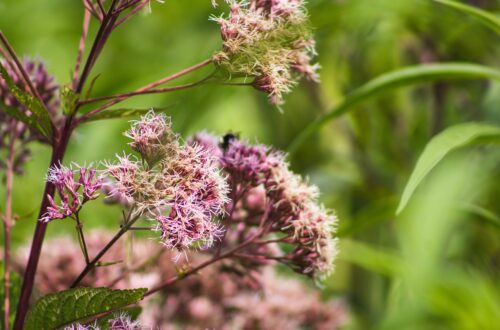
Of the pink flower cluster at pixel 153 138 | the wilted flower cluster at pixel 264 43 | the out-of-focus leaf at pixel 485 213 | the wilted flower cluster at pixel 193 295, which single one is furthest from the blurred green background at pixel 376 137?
the wilted flower cluster at pixel 264 43

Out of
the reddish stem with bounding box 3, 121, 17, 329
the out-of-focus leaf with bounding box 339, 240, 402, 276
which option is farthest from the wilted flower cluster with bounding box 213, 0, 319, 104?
the out-of-focus leaf with bounding box 339, 240, 402, 276

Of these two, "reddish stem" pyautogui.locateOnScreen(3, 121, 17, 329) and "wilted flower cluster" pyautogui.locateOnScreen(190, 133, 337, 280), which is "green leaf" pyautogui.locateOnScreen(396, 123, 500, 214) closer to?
"wilted flower cluster" pyautogui.locateOnScreen(190, 133, 337, 280)

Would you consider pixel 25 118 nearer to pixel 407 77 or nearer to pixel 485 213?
pixel 407 77

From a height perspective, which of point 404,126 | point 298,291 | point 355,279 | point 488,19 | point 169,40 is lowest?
point 355,279

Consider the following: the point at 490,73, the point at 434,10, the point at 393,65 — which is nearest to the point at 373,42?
the point at 393,65

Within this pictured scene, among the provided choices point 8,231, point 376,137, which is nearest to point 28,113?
point 8,231

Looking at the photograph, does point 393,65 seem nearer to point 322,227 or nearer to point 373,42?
point 373,42
